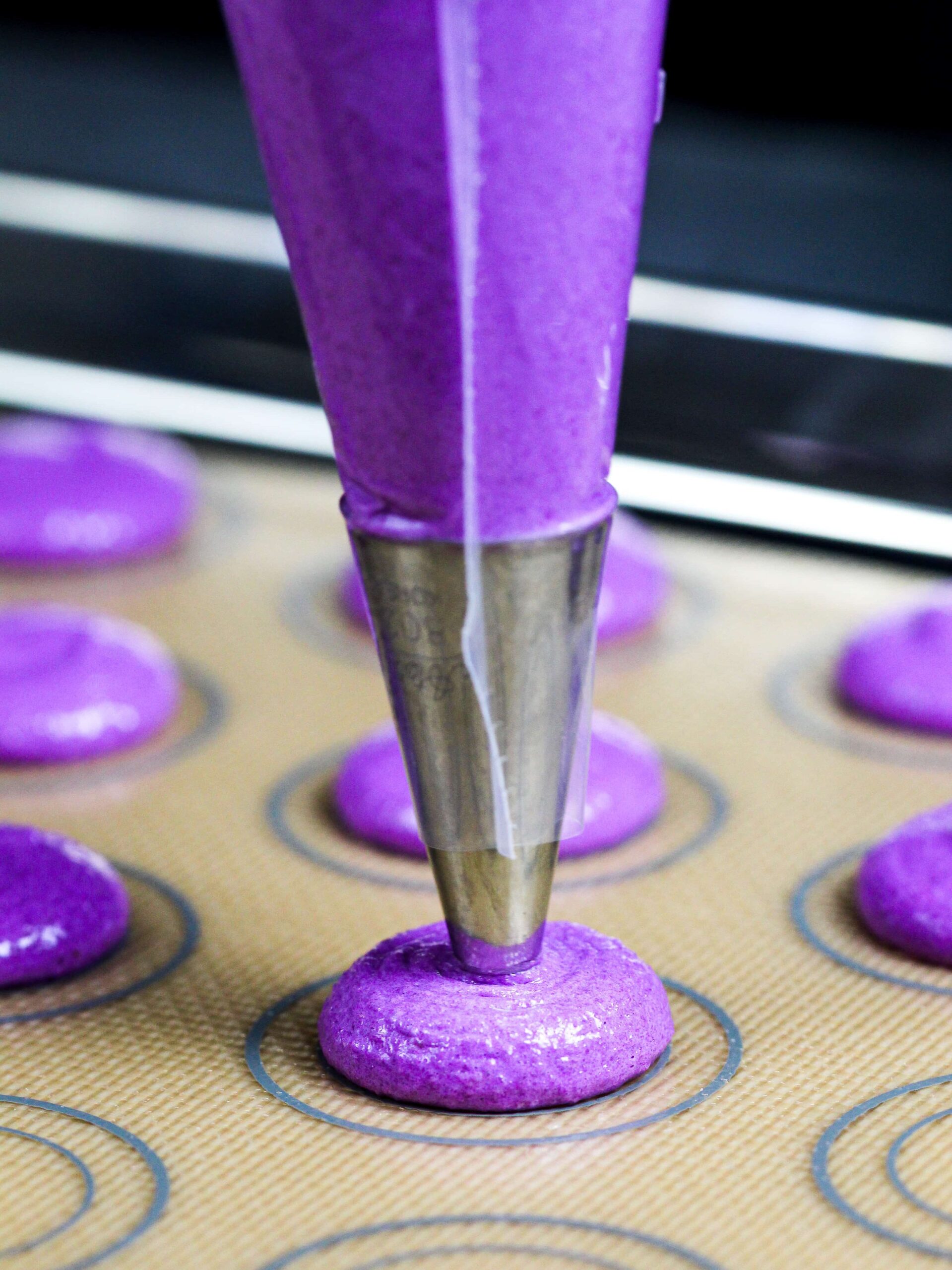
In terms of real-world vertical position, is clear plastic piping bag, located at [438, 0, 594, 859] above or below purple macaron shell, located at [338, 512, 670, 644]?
above

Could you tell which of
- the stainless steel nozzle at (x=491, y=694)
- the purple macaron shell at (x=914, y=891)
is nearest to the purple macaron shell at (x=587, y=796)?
the purple macaron shell at (x=914, y=891)

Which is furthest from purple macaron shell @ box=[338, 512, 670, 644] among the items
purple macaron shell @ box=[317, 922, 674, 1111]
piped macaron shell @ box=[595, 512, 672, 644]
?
purple macaron shell @ box=[317, 922, 674, 1111]

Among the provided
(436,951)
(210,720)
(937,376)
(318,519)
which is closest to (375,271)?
(436,951)

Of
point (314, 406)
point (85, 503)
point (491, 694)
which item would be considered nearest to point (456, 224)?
point (491, 694)

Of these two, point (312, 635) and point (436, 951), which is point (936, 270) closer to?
point (312, 635)

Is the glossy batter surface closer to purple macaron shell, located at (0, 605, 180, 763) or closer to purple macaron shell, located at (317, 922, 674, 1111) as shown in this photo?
purple macaron shell, located at (317, 922, 674, 1111)

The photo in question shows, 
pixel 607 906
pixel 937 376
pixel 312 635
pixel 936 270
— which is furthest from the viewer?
pixel 936 270
